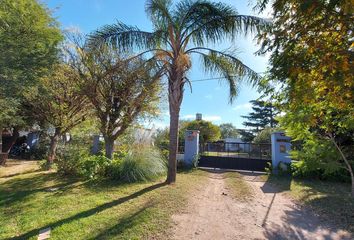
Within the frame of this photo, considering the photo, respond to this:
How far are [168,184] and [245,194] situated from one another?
2380mm

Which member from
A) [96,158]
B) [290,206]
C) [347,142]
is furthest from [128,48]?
[347,142]

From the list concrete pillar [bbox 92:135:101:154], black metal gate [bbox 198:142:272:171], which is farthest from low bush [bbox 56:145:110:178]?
black metal gate [bbox 198:142:272:171]

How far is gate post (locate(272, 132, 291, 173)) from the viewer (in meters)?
12.2

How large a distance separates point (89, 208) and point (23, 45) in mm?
5697

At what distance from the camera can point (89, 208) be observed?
5.57 m

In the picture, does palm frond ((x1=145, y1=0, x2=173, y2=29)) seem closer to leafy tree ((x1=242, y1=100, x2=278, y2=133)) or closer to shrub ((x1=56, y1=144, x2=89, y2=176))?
shrub ((x1=56, y1=144, x2=89, y2=176))

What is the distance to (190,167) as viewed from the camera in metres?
12.9

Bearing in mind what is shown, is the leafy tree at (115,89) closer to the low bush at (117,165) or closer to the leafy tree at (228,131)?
the low bush at (117,165)

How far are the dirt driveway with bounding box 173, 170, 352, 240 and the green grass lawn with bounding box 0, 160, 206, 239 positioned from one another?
15.9 inches

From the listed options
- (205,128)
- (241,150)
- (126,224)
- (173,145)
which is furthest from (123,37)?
(205,128)

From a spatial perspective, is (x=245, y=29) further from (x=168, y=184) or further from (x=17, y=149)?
(x=17, y=149)

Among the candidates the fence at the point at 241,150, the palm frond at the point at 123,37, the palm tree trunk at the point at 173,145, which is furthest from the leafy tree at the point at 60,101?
the fence at the point at 241,150

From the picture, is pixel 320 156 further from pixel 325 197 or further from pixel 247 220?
pixel 247 220

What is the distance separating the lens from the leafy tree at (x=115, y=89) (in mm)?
9984
